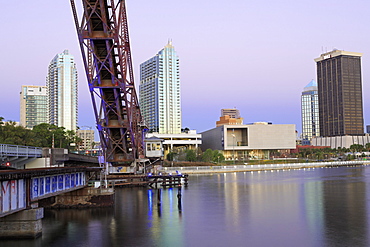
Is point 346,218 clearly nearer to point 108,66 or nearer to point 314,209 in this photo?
point 314,209

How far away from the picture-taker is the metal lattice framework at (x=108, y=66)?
1741 inches

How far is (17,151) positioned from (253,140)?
14957cm

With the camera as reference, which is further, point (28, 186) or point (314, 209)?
point (314, 209)

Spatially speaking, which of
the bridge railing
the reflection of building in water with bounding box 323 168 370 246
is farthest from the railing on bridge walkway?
the reflection of building in water with bounding box 323 168 370 246

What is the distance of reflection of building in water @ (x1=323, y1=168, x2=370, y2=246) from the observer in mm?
29938

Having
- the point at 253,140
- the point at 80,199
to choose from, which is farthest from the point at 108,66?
the point at 253,140

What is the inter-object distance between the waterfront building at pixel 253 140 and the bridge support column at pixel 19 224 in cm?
14712

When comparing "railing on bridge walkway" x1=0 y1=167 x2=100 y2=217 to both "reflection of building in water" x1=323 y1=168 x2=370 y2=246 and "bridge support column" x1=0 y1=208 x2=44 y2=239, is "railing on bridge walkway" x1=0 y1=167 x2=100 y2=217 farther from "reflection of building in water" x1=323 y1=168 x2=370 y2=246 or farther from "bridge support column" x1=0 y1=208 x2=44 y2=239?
"reflection of building in water" x1=323 y1=168 x2=370 y2=246

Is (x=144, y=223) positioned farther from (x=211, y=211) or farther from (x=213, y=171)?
(x=213, y=171)

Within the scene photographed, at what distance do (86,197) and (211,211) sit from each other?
1218 cm

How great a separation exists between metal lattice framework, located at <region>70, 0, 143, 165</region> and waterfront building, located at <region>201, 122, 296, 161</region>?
121 m

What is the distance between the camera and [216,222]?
1478 inches

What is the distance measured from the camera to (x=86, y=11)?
43312mm

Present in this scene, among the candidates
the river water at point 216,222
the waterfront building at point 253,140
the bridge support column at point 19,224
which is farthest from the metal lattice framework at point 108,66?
the waterfront building at point 253,140
